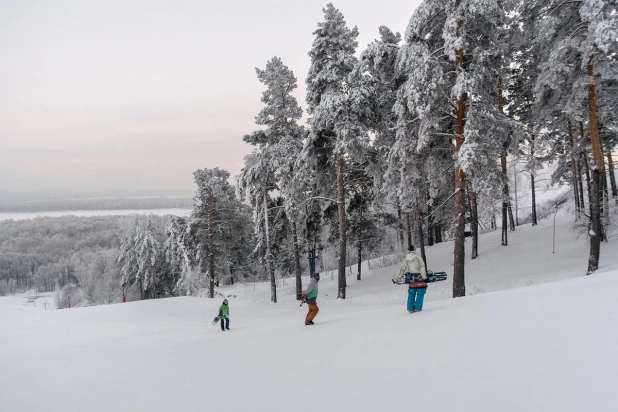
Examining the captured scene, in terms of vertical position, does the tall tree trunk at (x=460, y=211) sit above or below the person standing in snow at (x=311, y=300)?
above

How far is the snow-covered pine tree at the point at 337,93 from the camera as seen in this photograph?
17.6 metres

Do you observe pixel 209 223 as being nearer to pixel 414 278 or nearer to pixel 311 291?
pixel 311 291

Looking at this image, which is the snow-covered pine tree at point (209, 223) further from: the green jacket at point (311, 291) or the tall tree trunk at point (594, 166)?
the tall tree trunk at point (594, 166)

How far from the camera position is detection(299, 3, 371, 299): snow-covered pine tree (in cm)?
1761

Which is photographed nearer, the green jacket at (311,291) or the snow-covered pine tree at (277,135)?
the green jacket at (311,291)

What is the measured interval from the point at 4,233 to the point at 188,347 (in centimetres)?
18930

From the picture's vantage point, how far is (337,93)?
58.6ft

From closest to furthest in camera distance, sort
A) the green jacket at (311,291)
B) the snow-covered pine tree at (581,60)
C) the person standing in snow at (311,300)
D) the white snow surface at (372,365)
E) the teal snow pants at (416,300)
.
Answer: the white snow surface at (372,365), the teal snow pants at (416,300), the person standing in snow at (311,300), the green jacket at (311,291), the snow-covered pine tree at (581,60)

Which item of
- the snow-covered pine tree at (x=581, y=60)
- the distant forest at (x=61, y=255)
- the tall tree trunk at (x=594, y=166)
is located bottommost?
the distant forest at (x=61, y=255)

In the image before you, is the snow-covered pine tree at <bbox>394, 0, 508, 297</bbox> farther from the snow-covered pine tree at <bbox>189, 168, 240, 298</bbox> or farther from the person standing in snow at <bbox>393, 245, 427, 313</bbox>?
the snow-covered pine tree at <bbox>189, 168, 240, 298</bbox>

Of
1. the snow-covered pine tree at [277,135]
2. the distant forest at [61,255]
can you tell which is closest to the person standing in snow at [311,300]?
the snow-covered pine tree at [277,135]

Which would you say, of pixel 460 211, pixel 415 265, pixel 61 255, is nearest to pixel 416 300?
pixel 415 265

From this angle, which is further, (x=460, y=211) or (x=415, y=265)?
(x=460, y=211)

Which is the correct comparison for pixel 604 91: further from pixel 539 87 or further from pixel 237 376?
pixel 237 376
